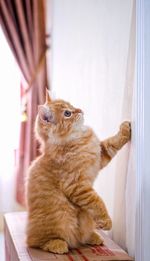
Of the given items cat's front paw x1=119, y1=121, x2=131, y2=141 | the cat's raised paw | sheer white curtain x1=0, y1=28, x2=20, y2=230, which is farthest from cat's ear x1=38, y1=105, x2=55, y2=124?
sheer white curtain x1=0, y1=28, x2=20, y2=230

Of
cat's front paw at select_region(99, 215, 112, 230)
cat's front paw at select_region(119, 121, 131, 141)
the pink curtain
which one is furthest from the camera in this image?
the pink curtain

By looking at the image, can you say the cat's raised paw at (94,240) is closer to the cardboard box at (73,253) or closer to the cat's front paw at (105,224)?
the cardboard box at (73,253)

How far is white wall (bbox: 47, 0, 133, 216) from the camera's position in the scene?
4.69 ft

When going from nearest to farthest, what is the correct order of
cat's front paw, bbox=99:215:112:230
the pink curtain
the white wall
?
cat's front paw, bbox=99:215:112:230 → the white wall → the pink curtain

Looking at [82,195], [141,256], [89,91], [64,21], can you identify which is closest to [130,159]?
[82,195]

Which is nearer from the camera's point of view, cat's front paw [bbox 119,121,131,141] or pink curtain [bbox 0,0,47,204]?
cat's front paw [bbox 119,121,131,141]

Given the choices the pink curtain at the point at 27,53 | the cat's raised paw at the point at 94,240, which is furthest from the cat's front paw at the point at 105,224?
the pink curtain at the point at 27,53

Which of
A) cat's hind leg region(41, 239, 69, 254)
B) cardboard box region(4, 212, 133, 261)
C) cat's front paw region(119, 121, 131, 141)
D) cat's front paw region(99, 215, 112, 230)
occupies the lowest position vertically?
cardboard box region(4, 212, 133, 261)

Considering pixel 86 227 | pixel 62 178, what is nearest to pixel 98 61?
pixel 62 178

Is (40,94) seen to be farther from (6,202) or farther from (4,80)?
(6,202)

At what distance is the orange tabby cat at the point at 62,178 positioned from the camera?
1286 mm

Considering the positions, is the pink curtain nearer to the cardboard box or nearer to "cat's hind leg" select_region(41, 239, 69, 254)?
the cardboard box

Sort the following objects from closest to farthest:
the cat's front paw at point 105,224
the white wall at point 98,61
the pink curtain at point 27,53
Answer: the cat's front paw at point 105,224 < the white wall at point 98,61 < the pink curtain at point 27,53

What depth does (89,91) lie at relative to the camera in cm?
181
